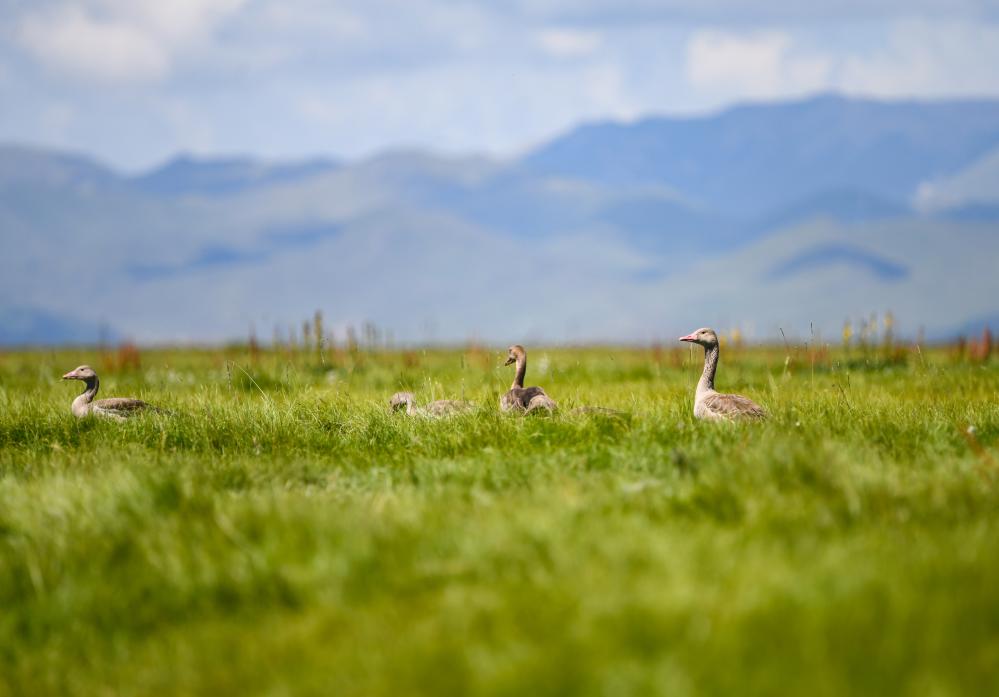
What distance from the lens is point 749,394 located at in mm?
12883

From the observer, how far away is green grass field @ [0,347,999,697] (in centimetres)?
442

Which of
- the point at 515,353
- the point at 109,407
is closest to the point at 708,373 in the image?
the point at 515,353

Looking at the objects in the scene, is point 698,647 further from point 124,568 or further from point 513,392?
point 513,392

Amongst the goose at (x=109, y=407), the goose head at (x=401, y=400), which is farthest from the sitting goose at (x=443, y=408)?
the goose at (x=109, y=407)

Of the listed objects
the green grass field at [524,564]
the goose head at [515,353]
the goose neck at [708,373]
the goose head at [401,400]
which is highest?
the goose head at [515,353]

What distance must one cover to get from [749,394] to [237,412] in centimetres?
625

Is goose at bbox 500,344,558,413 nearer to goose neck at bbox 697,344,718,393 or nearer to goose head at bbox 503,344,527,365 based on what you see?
goose head at bbox 503,344,527,365

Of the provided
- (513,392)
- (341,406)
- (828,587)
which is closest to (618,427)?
(513,392)

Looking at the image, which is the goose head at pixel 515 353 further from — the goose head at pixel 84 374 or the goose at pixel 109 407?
the goose head at pixel 84 374

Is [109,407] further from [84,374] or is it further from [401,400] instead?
[401,400]

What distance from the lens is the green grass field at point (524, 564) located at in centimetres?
442

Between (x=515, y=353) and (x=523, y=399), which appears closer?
(x=523, y=399)

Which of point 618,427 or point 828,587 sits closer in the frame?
point 828,587

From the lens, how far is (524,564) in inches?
217
